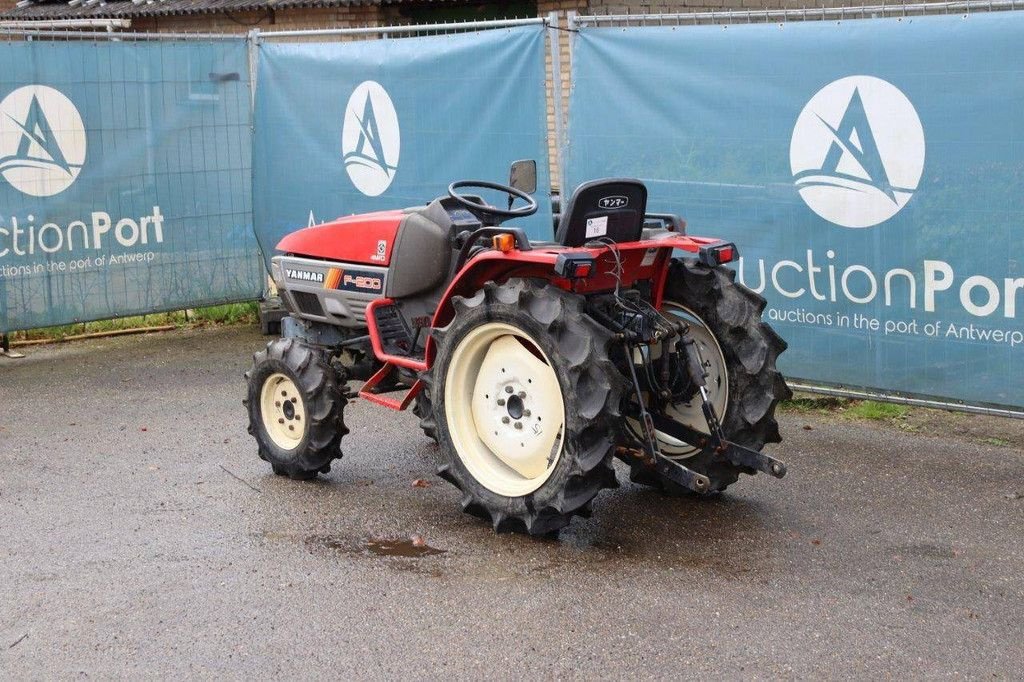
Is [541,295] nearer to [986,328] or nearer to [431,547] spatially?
[431,547]

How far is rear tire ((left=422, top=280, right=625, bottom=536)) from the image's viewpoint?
5.51m

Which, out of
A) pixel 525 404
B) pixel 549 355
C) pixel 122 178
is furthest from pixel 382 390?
pixel 122 178

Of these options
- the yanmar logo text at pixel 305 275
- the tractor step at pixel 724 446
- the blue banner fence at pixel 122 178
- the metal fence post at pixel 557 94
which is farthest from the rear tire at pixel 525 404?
the blue banner fence at pixel 122 178

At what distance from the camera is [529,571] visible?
5.51 metres

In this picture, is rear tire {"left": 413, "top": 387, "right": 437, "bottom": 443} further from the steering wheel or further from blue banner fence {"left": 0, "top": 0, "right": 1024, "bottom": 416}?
blue banner fence {"left": 0, "top": 0, "right": 1024, "bottom": 416}

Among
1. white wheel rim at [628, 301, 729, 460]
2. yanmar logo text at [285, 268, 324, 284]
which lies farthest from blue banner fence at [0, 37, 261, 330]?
white wheel rim at [628, 301, 729, 460]

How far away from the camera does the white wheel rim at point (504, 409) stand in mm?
5754

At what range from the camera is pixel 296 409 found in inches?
271

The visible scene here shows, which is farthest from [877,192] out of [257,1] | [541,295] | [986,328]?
[257,1]

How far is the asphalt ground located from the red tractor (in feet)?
0.98

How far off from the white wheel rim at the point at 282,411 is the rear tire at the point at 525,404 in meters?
1.00

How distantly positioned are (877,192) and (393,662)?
411cm

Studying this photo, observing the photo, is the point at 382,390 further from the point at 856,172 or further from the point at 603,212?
the point at 856,172

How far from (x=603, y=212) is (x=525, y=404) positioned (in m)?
0.90
